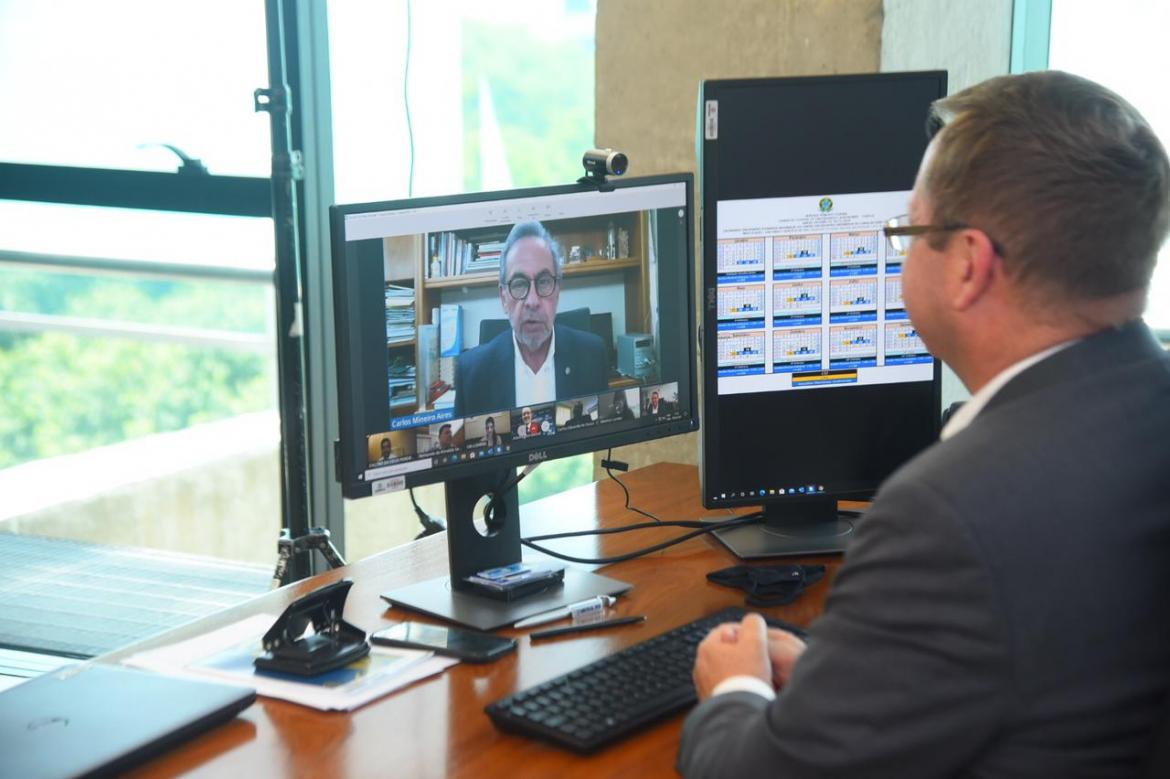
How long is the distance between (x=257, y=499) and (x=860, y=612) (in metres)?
3.32

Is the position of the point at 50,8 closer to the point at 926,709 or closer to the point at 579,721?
the point at 579,721

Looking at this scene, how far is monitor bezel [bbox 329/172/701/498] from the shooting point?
160 cm

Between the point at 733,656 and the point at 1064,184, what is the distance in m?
0.56

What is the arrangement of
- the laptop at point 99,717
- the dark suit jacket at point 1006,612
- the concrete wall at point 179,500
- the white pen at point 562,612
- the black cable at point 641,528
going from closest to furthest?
the dark suit jacket at point 1006,612
the laptop at point 99,717
the white pen at point 562,612
the black cable at point 641,528
the concrete wall at point 179,500

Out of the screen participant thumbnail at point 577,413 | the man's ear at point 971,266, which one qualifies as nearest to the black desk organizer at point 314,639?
the screen participant thumbnail at point 577,413

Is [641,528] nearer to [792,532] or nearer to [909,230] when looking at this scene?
[792,532]

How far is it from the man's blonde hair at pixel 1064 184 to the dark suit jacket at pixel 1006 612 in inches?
3.9

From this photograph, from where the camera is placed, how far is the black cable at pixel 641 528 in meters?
1.94

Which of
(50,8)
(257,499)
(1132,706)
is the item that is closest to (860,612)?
(1132,706)

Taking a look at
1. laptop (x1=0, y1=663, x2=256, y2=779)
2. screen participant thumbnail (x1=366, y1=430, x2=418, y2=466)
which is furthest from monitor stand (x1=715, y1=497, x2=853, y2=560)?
laptop (x1=0, y1=663, x2=256, y2=779)

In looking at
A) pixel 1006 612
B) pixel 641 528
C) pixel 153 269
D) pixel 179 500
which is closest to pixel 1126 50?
pixel 641 528

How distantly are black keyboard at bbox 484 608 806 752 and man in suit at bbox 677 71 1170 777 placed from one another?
0.58 ft

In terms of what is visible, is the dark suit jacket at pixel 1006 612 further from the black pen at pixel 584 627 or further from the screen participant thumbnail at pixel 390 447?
the screen participant thumbnail at pixel 390 447

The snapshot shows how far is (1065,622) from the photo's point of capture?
1.02 metres
